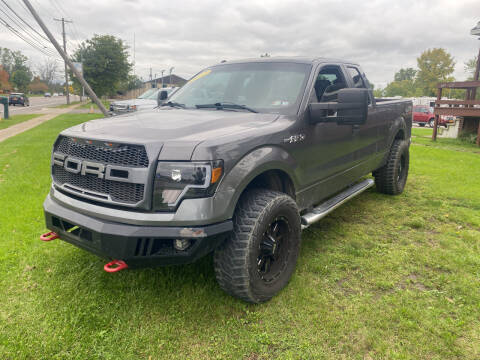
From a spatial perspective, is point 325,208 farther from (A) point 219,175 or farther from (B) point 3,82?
(B) point 3,82

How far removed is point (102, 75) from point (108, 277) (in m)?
30.3

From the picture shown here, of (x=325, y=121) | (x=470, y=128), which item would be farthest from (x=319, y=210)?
(x=470, y=128)

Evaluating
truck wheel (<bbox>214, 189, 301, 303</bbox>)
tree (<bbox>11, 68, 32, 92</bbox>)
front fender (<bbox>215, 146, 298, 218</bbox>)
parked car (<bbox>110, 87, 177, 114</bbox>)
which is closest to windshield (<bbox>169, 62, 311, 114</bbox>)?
front fender (<bbox>215, 146, 298, 218</bbox>)

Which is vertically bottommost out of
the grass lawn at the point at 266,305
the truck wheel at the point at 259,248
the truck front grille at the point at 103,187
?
the grass lawn at the point at 266,305

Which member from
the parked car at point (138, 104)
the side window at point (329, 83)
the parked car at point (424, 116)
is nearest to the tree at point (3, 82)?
the parked car at point (138, 104)

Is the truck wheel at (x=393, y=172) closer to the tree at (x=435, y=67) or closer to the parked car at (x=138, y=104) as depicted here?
the parked car at (x=138, y=104)

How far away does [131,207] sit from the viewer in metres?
2.19

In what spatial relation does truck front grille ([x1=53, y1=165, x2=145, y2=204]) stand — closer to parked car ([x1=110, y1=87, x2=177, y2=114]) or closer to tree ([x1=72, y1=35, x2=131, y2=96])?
parked car ([x1=110, y1=87, x2=177, y2=114])

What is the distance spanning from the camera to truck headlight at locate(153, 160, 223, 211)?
213 cm

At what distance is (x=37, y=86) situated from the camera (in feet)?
353

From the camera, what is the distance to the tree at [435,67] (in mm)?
61250

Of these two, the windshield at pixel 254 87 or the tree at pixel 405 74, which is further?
the tree at pixel 405 74

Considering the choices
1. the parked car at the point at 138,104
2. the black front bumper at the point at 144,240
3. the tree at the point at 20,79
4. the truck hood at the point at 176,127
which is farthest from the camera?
the tree at the point at 20,79

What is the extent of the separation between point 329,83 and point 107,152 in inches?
96.4
